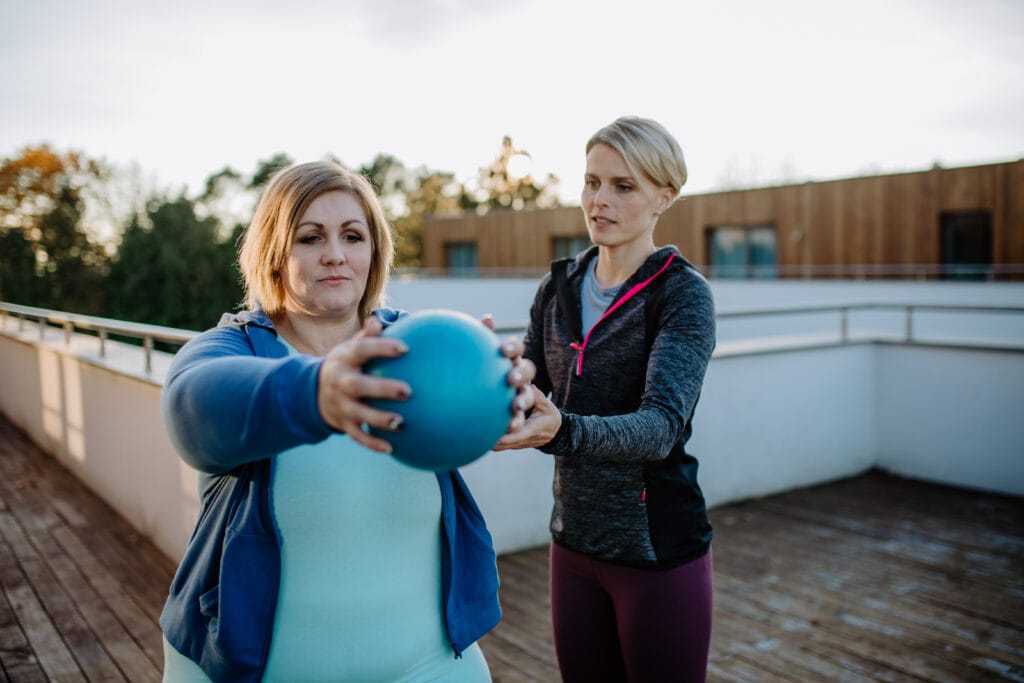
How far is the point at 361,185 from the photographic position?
155cm

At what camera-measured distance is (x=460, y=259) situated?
27.4 meters

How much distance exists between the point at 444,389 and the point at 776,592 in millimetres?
3974

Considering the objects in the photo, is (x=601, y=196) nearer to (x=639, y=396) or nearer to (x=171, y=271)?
(x=639, y=396)

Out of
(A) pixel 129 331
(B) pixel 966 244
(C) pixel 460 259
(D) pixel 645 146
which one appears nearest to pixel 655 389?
(D) pixel 645 146

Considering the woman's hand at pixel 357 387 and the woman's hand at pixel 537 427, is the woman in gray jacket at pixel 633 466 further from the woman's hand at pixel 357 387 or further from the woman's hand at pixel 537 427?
the woman's hand at pixel 357 387

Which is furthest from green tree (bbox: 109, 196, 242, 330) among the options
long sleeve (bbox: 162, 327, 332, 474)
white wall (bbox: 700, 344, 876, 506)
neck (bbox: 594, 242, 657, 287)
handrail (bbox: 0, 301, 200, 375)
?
long sleeve (bbox: 162, 327, 332, 474)

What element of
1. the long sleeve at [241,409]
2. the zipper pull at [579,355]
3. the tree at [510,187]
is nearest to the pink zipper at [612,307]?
the zipper pull at [579,355]

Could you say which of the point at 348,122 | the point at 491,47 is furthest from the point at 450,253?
the point at 491,47

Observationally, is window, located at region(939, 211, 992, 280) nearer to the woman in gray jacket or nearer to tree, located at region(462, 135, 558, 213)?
the woman in gray jacket

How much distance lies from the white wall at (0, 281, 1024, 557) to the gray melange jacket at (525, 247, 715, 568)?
2.85 metres

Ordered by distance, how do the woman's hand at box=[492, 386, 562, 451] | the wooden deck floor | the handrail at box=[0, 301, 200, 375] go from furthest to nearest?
the handrail at box=[0, 301, 200, 375], the wooden deck floor, the woman's hand at box=[492, 386, 562, 451]

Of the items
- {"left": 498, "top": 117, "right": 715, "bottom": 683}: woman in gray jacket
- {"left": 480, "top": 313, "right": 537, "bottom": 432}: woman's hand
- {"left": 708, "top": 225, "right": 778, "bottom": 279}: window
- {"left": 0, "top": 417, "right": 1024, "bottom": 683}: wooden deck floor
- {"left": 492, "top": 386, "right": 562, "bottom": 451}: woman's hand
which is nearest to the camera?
{"left": 480, "top": 313, "right": 537, "bottom": 432}: woman's hand

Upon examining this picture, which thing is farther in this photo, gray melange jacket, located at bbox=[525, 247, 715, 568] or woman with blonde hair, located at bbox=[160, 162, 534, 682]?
gray melange jacket, located at bbox=[525, 247, 715, 568]

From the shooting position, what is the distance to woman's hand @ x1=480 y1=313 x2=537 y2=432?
109 cm
